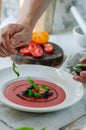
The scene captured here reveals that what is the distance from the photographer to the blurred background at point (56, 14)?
1.35 m

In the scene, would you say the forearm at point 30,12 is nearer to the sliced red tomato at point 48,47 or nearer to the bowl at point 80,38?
the sliced red tomato at point 48,47

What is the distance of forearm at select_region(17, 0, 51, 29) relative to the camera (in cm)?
98

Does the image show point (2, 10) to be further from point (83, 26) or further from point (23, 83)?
point (23, 83)

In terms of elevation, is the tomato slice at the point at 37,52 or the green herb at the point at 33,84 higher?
the tomato slice at the point at 37,52

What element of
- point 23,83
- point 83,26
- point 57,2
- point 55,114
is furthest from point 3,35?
point 57,2

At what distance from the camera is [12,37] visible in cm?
89

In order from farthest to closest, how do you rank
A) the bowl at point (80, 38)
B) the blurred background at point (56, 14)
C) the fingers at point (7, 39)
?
the blurred background at point (56, 14)
the bowl at point (80, 38)
the fingers at point (7, 39)

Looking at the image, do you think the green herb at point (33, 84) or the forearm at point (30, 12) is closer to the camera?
the green herb at point (33, 84)

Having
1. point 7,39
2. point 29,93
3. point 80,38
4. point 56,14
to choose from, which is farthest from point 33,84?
point 56,14

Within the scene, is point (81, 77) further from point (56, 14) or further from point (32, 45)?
point (56, 14)

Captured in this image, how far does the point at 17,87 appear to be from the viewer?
0.84m

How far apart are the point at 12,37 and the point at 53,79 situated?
6.4 inches

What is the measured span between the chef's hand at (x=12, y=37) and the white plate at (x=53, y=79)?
6 centimetres

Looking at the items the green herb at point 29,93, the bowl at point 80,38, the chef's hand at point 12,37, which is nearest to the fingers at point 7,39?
the chef's hand at point 12,37
